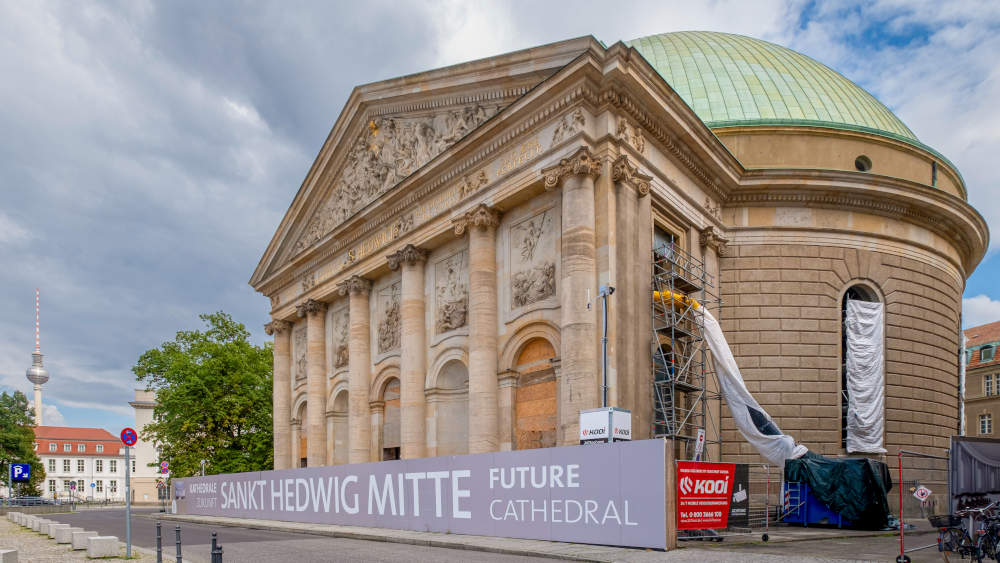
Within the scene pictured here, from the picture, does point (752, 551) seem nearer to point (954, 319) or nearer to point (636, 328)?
point (636, 328)

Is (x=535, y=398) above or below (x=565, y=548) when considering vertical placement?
above

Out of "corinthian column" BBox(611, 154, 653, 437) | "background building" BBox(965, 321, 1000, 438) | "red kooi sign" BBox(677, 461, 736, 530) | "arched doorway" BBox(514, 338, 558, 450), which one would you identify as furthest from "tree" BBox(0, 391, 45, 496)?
"background building" BBox(965, 321, 1000, 438)

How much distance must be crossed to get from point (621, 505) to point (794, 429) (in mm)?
14837

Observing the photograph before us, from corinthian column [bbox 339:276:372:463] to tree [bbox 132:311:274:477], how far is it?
65.1 feet

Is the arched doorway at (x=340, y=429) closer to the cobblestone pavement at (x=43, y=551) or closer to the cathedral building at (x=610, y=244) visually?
the cathedral building at (x=610, y=244)

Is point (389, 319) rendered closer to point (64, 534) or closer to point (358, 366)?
point (358, 366)

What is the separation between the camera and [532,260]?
2503 centimetres

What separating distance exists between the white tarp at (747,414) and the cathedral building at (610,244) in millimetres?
1518

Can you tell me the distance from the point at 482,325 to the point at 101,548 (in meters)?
12.7

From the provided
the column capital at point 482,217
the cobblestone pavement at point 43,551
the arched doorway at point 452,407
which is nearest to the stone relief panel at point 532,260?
the column capital at point 482,217

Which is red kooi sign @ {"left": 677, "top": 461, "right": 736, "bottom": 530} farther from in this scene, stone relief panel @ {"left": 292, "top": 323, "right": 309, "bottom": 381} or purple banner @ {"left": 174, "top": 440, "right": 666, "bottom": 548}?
stone relief panel @ {"left": 292, "top": 323, "right": 309, "bottom": 381}

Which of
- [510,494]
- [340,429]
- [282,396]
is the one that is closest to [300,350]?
[282,396]

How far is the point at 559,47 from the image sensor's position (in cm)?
2361

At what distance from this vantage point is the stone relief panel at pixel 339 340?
36.3 meters
